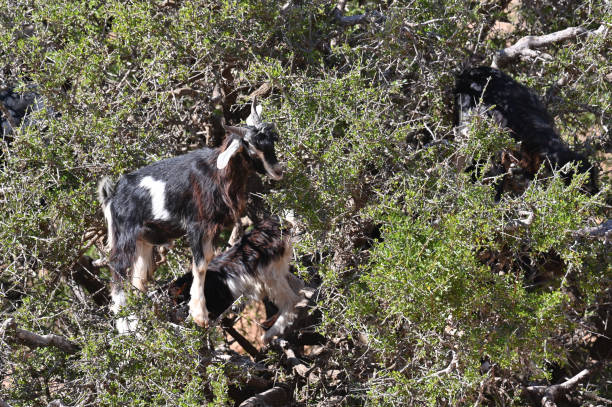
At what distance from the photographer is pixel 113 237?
17.7 ft

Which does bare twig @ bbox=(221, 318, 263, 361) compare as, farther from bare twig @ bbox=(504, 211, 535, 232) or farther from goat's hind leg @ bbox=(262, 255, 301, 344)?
bare twig @ bbox=(504, 211, 535, 232)

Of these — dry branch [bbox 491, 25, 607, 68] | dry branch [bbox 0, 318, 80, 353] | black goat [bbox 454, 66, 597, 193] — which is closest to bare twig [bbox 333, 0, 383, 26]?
black goat [bbox 454, 66, 597, 193]

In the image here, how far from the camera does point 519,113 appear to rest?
5.94m

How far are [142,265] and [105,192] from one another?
0.57 m

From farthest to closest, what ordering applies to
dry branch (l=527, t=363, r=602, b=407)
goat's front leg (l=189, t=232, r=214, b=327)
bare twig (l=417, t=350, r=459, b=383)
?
1. dry branch (l=527, t=363, r=602, b=407)
2. goat's front leg (l=189, t=232, r=214, b=327)
3. bare twig (l=417, t=350, r=459, b=383)

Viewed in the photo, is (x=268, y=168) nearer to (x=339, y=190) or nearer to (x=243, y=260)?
(x=339, y=190)

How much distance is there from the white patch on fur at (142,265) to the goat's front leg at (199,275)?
37 cm

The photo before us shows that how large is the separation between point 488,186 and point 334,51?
1.81 m

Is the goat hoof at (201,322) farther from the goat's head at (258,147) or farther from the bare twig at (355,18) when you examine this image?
the bare twig at (355,18)

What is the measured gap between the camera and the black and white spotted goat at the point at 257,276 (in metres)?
5.48

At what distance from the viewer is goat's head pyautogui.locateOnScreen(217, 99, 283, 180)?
5012 millimetres

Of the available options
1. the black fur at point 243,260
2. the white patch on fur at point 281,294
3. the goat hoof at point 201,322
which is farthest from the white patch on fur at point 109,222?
the white patch on fur at point 281,294

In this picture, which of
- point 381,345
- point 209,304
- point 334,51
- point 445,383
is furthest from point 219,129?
point 445,383

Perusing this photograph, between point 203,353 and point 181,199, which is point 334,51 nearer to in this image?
point 181,199
